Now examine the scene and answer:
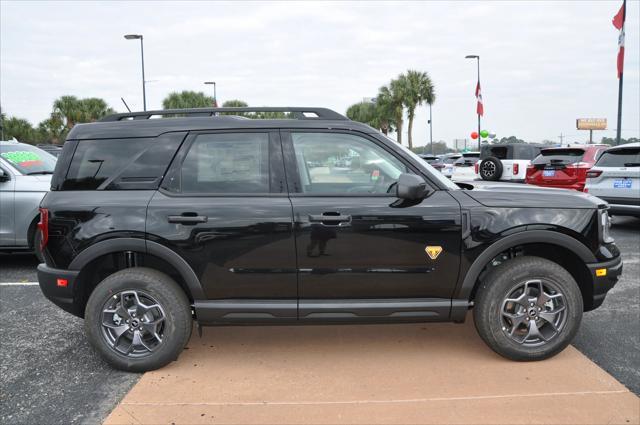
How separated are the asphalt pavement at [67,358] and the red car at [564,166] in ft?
21.3

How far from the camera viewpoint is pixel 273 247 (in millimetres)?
3393

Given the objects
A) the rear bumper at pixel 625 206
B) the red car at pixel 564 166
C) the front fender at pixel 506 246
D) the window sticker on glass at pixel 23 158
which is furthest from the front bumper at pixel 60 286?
the red car at pixel 564 166

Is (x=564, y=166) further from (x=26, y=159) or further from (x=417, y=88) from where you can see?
(x=417, y=88)

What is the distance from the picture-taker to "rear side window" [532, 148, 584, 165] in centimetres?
1165

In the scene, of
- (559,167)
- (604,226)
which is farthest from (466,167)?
(604,226)

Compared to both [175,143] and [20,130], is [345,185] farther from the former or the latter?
[20,130]

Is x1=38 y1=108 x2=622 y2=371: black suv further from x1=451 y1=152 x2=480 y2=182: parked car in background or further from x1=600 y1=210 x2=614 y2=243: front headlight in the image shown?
x1=451 y1=152 x2=480 y2=182: parked car in background

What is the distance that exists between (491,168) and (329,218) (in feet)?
46.7

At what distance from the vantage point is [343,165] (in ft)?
11.8

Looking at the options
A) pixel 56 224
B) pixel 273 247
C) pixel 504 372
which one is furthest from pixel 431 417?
pixel 56 224

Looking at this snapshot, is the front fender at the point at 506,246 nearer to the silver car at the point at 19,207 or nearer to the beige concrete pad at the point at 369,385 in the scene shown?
the beige concrete pad at the point at 369,385

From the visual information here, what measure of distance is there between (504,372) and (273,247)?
1813 millimetres

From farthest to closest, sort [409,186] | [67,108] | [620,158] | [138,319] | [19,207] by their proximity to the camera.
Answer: [67,108] → [620,158] → [19,207] → [138,319] → [409,186]

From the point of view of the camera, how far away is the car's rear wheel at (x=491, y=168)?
16.3 meters
